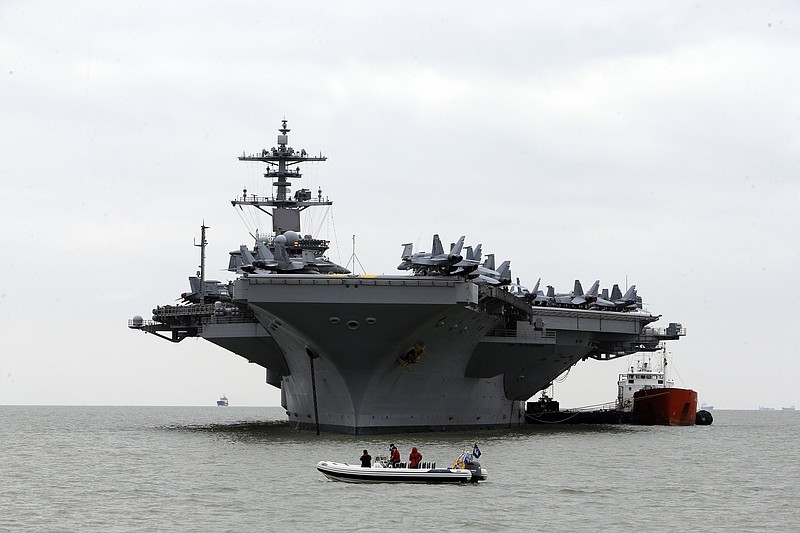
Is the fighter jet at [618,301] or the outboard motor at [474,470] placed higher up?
the fighter jet at [618,301]

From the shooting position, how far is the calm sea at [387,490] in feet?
71.2

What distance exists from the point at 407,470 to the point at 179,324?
2796cm

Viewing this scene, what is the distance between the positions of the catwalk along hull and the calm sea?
2166 cm

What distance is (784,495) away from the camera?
27.3 metres

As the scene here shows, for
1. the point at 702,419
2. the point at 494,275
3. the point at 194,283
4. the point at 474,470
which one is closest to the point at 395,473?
the point at 474,470

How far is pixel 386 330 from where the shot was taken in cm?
3578

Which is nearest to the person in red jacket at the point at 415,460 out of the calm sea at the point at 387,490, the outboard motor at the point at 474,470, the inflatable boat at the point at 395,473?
the inflatable boat at the point at 395,473

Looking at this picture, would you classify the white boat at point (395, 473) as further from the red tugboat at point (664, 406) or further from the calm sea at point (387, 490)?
the red tugboat at point (664, 406)

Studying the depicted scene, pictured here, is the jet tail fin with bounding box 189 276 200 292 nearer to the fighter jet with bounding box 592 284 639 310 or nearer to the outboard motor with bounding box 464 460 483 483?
the fighter jet with bounding box 592 284 639 310

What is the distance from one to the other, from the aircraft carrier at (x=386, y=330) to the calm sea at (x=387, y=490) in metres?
1.72

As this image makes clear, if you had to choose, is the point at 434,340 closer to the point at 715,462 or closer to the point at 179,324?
the point at 715,462

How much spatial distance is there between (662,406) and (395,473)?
41.2 meters

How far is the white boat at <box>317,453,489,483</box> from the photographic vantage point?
25.2 metres

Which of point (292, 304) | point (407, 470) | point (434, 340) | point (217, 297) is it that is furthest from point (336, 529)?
point (217, 297)
